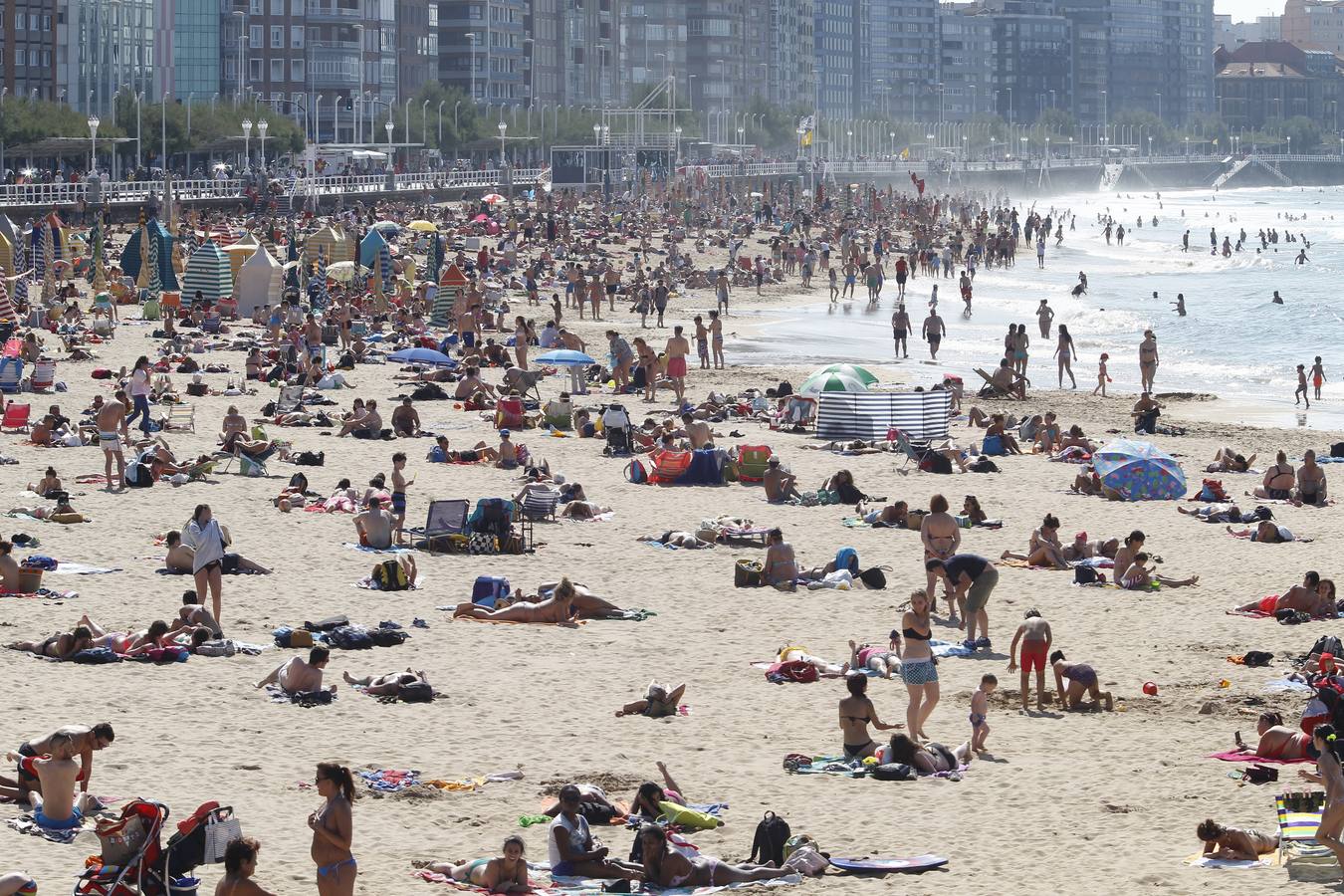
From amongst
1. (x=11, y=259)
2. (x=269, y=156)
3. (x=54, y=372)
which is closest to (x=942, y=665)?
(x=54, y=372)

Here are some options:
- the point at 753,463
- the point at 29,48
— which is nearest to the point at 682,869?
the point at 753,463

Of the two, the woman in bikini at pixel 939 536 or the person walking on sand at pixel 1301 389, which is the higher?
the person walking on sand at pixel 1301 389

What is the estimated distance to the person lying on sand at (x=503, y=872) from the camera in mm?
8844

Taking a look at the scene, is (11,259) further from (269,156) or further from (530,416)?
(269,156)

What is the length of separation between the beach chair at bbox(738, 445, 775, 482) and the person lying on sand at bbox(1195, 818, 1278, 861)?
11.7 meters

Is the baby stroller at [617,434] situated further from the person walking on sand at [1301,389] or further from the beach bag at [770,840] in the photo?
the beach bag at [770,840]

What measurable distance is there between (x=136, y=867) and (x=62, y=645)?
15.8ft

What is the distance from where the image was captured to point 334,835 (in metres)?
8.12

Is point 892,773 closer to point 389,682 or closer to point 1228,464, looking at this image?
point 389,682

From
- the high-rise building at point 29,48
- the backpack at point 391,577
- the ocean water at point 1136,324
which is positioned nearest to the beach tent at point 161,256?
the ocean water at point 1136,324

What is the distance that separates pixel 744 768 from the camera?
11.1 m

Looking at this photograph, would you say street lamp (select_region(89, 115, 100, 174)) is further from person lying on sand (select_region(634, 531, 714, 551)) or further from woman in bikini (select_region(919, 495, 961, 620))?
woman in bikini (select_region(919, 495, 961, 620))

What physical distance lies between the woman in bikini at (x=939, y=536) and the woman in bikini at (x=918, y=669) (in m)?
2.84

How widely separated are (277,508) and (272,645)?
5293 millimetres
